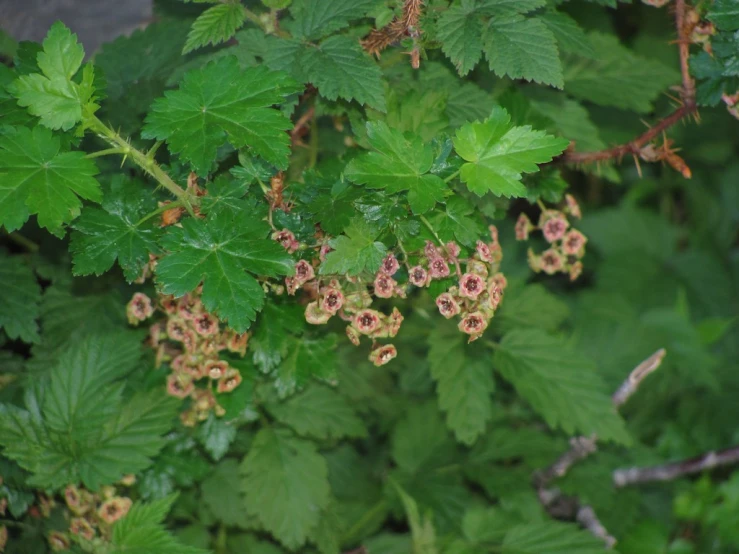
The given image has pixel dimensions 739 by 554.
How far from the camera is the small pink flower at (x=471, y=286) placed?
1511mm

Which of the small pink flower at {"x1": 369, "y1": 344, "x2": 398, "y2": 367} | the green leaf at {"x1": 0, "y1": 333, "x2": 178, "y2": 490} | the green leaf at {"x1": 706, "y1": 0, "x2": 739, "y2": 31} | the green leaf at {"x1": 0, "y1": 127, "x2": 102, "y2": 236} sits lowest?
the green leaf at {"x1": 0, "y1": 333, "x2": 178, "y2": 490}

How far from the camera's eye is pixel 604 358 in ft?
9.80

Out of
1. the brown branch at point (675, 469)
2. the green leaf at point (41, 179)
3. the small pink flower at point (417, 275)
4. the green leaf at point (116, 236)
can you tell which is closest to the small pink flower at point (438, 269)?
the small pink flower at point (417, 275)

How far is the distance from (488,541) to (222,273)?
4.28ft

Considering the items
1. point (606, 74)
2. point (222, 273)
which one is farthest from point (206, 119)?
point (606, 74)

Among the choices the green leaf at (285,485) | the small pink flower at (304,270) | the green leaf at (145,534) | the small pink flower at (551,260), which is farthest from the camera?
the green leaf at (285,485)

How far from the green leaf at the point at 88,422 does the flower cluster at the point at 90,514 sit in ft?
0.26

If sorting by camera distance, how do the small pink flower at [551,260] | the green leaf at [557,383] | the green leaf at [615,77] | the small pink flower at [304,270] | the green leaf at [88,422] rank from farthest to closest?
the green leaf at [615,77] → the green leaf at [557,383] → the small pink flower at [551,260] → the green leaf at [88,422] → the small pink flower at [304,270]

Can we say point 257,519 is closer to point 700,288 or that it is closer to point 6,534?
point 6,534

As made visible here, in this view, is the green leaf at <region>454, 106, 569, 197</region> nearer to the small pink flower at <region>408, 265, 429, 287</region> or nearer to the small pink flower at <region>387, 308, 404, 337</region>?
the small pink flower at <region>408, 265, 429, 287</region>

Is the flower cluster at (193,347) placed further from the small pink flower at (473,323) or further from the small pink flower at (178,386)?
the small pink flower at (473,323)

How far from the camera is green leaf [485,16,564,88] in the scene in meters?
1.65

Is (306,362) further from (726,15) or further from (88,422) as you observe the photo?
(726,15)

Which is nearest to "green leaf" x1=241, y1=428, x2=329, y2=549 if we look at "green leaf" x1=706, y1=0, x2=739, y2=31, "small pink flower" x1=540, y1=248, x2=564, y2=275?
"small pink flower" x1=540, y1=248, x2=564, y2=275
